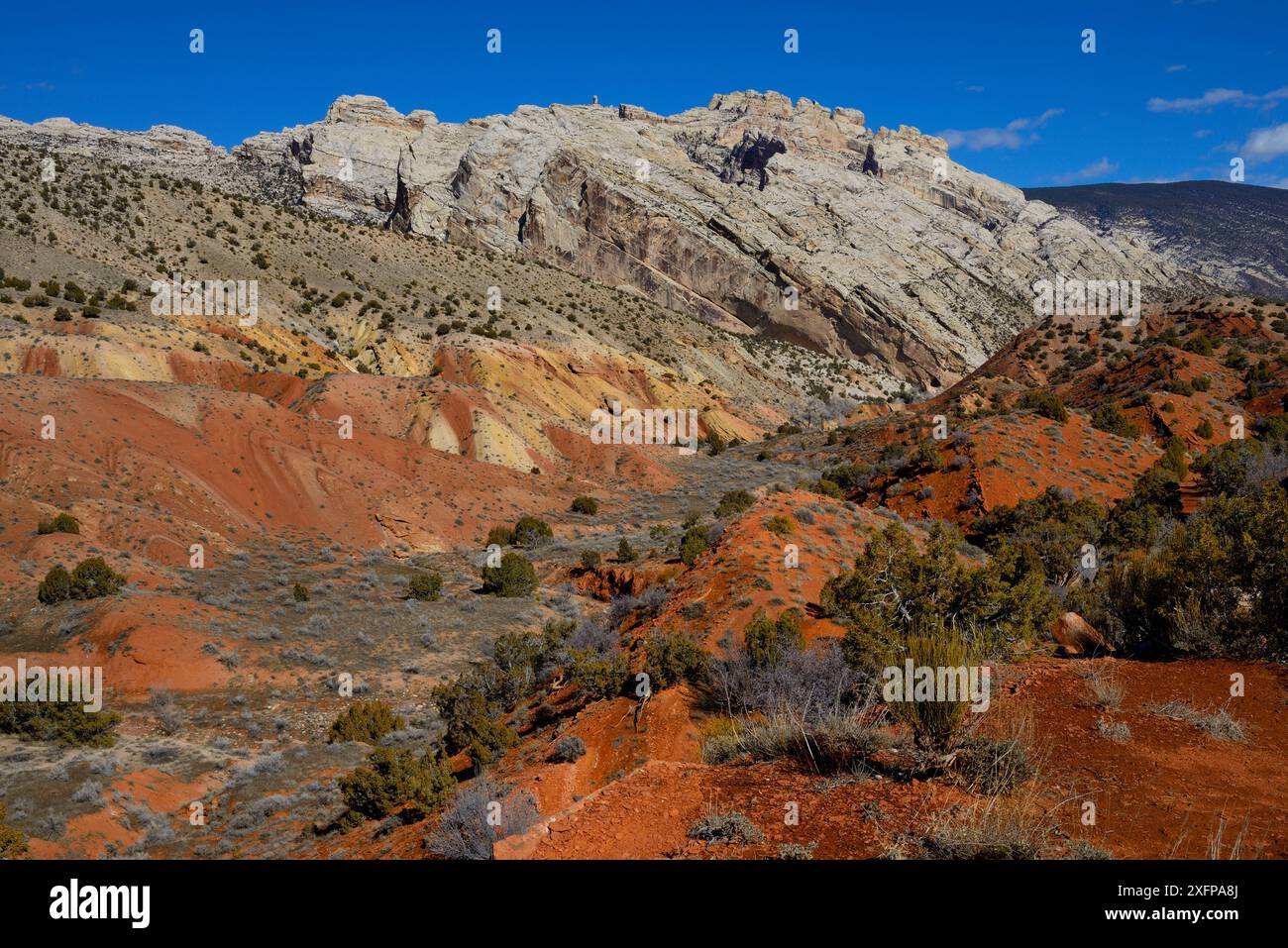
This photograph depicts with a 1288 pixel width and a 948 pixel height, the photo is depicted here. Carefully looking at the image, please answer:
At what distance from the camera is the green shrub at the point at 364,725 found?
1396 centimetres

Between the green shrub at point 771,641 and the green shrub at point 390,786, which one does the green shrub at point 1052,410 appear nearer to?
the green shrub at point 771,641

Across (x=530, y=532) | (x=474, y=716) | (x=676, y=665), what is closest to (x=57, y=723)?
(x=474, y=716)

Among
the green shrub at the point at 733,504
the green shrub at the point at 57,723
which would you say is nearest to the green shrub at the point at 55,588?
the green shrub at the point at 57,723

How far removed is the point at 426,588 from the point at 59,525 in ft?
31.5

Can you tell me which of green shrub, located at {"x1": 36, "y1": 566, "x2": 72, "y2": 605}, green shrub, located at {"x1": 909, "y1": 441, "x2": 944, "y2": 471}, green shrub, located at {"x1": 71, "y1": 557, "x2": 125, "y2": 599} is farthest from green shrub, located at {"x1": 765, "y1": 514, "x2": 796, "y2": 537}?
green shrub, located at {"x1": 36, "y1": 566, "x2": 72, "y2": 605}

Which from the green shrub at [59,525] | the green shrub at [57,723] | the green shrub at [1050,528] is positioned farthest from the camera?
the green shrub at [59,525]

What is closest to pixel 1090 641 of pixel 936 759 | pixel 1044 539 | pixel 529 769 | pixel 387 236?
pixel 936 759

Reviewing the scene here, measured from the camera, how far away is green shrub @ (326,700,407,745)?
45.8 feet

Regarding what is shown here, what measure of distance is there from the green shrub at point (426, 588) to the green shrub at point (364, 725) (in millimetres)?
6946

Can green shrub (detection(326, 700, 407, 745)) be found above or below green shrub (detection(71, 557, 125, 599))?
below

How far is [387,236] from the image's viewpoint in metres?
71.9

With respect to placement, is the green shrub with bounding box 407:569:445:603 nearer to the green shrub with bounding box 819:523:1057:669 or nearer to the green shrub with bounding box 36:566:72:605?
the green shrub with bounding box 36:566:72:605

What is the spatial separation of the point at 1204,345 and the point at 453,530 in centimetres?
3779

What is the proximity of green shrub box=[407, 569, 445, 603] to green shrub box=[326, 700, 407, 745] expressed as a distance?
6946mm
